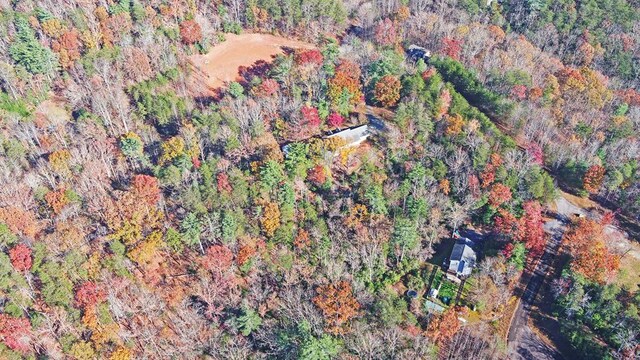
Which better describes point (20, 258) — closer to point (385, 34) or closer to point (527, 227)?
point (527, 227)

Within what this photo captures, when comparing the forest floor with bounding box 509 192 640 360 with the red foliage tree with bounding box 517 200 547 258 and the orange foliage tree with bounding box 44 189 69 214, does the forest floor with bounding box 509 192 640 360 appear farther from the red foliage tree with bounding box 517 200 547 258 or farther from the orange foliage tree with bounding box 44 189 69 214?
the orange foliage tree with bounding box 44 189 69 214

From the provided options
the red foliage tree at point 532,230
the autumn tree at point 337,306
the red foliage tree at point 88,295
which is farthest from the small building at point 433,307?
the red foliage tree at point 88,295

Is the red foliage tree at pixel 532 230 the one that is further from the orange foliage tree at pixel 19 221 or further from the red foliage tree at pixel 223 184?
the orange foliage tree at pixel 19 221

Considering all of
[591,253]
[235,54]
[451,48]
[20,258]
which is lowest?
[20,258]

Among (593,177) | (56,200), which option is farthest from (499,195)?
(56,200)

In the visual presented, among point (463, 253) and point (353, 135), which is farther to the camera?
point (353, 135)

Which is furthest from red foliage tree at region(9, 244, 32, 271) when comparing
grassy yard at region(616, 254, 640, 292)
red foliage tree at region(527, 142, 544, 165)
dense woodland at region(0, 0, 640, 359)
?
grassy yard at region(616, 254, 640, 292)

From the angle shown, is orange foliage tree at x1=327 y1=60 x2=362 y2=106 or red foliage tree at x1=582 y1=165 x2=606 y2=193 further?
orange foliage tree at x1=327 y1=60 x2=362 y2=106
